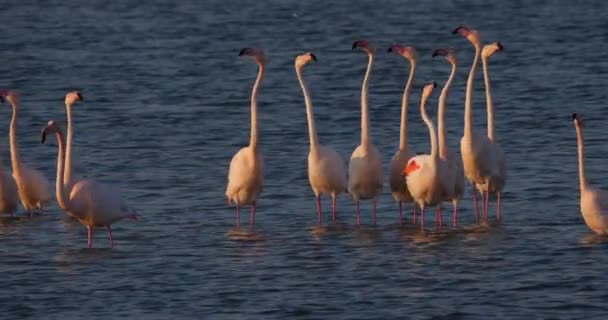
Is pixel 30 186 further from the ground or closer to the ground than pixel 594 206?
further from the ground

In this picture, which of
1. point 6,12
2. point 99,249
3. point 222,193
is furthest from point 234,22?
point 99,249

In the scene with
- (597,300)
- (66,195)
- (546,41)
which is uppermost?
(546,41)

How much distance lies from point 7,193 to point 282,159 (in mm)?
4405

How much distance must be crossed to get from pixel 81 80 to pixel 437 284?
14983 mm

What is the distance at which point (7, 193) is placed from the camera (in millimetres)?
15289

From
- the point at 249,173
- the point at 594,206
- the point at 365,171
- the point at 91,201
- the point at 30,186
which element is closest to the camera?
the point at 594,206

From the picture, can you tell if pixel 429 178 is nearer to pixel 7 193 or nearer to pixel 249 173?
pixel 249 173

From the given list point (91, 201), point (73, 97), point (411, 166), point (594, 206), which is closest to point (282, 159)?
point (411, 166)

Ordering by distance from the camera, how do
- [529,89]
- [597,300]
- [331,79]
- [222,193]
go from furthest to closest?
[331,79] → [529,89] → [222,193] → [597,300]

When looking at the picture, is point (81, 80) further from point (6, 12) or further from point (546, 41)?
point (6, 12)

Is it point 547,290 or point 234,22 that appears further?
point 234,22

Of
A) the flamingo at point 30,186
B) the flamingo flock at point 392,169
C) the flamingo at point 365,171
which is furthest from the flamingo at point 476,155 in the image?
the flamingo at point 30,186

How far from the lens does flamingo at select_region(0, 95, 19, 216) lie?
15266 mm

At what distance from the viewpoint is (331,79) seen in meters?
26.6
